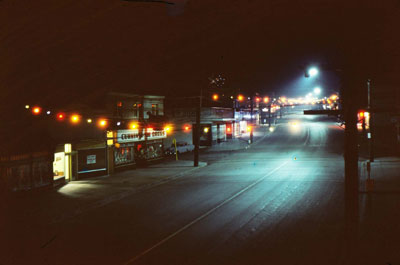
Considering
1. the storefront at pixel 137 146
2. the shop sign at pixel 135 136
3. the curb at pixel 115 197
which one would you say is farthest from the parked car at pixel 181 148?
the curb at pixel 115 197

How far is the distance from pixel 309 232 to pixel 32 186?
51.3ft

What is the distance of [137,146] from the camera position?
3064cm

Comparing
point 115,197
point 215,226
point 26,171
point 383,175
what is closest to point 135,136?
point 115,197

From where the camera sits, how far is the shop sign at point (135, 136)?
1118 inches

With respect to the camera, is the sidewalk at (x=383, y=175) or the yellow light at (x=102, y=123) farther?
the yellow light at (x=102, y=123)

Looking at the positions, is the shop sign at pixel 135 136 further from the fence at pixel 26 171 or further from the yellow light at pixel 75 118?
the fence at pixel 26 171

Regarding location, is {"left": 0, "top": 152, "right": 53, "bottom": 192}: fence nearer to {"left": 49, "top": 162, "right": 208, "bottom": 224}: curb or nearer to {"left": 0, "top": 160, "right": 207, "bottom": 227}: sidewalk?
{"left": 0, "top": 160, "right": 207, "bottom": 227}: sidewalk

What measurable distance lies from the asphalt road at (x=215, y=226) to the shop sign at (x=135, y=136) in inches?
308

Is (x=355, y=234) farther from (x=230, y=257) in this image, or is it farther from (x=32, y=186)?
(x=32, y=186)

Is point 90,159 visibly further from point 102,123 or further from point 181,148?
point 181,148

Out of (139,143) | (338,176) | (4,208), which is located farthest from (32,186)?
(338,176)

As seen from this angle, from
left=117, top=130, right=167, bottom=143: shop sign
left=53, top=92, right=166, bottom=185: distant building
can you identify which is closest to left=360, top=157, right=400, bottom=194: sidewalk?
left=53, top=92, right=166, bottom=185: distant building

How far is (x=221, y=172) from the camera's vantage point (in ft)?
87.1

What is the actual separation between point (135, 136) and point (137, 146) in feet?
3.17
